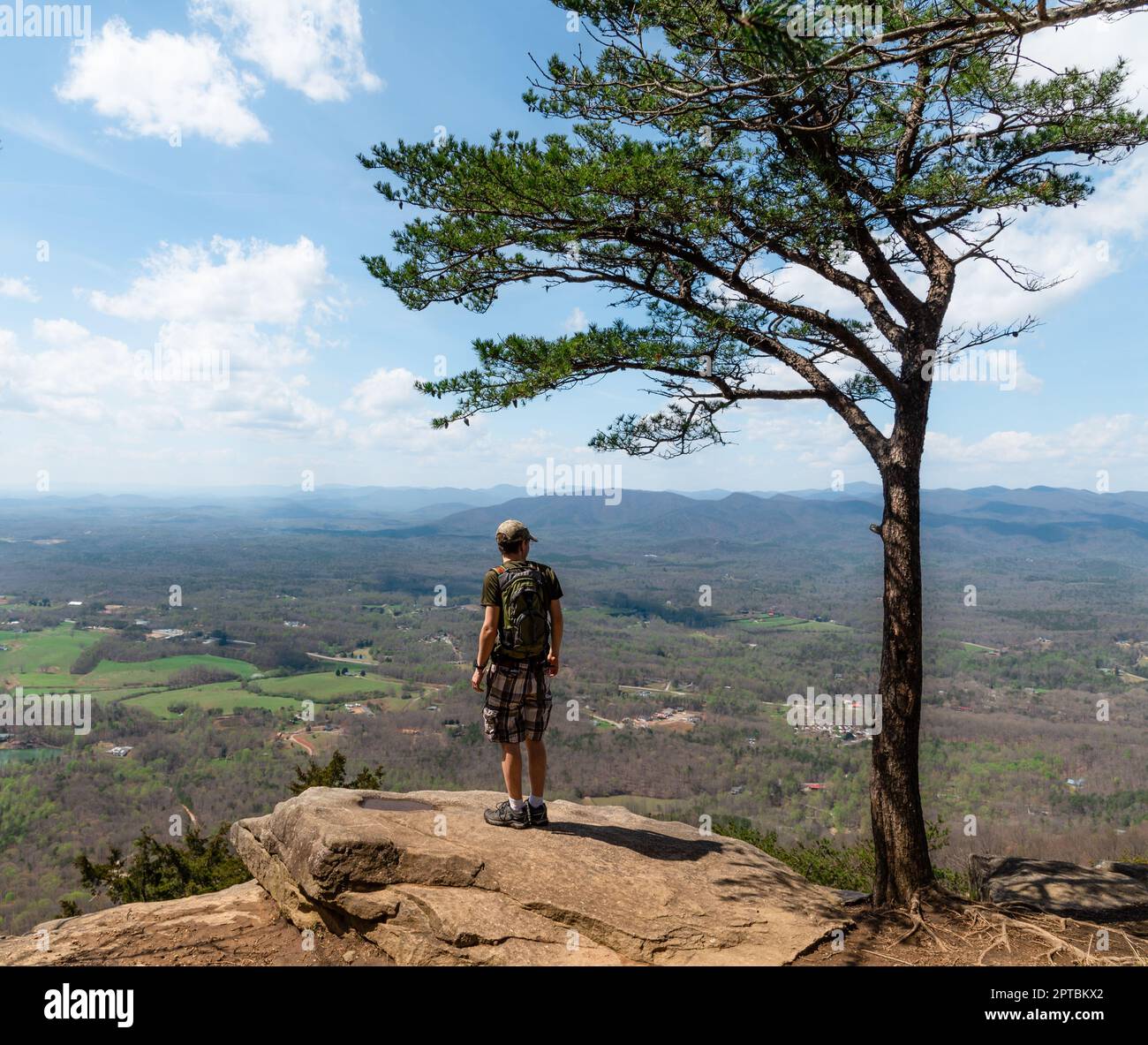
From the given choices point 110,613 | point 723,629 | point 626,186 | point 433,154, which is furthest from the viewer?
point 723,629

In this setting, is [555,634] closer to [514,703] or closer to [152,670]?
[514,703]

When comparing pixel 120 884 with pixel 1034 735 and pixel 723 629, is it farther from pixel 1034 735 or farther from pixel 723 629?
pixel 723 629

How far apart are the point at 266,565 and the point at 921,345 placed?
16044 cm

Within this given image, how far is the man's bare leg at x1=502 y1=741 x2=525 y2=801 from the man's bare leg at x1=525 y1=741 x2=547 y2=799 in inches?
0.9

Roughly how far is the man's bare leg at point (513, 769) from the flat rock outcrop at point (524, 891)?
324 millimetres

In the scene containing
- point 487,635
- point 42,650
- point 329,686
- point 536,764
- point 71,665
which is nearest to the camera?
point 487,635

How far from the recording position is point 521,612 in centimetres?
490

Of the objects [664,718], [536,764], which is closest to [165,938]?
[536,764]

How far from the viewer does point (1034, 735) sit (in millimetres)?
63625

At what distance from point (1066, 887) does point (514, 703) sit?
5.04 metres

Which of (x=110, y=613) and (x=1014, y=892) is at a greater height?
(x=1014, y=892)

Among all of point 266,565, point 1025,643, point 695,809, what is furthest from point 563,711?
point 266,565

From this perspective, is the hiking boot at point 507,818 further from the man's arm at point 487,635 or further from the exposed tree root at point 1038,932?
the exposed tree root at point 1038,932
